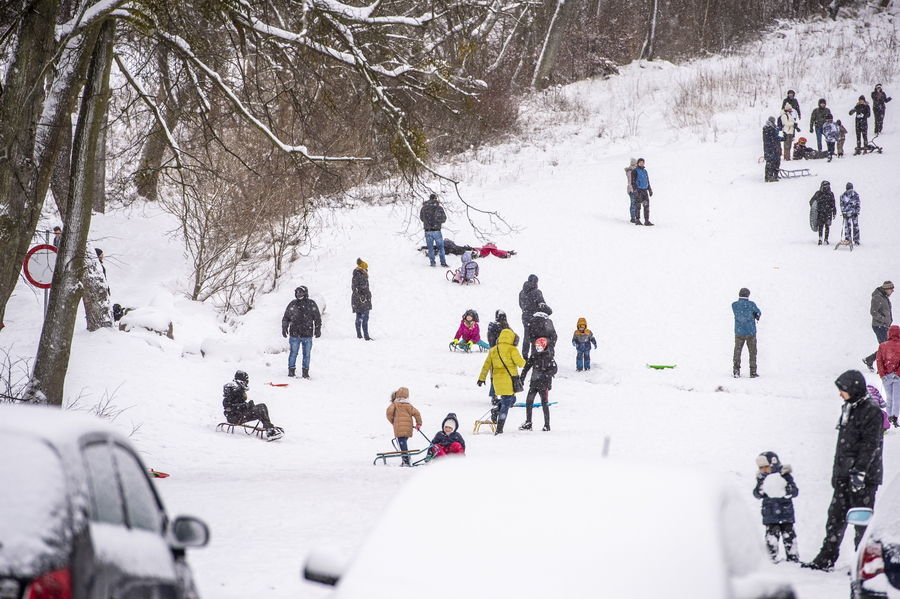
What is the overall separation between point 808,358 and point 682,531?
50.3ft

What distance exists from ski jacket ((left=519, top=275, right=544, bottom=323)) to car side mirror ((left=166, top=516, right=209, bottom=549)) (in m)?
13.2

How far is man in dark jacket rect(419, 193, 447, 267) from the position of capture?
2091 cm

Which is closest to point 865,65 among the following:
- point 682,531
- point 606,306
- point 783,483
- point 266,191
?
point 606,306

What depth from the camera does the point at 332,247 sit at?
989 inches

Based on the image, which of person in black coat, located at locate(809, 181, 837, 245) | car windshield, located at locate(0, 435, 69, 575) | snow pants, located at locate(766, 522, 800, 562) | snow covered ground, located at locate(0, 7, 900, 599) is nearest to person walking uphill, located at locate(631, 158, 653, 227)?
snow covered ground, located at locate(0, 7, 900, 599)

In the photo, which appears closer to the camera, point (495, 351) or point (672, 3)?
point (495, 351)

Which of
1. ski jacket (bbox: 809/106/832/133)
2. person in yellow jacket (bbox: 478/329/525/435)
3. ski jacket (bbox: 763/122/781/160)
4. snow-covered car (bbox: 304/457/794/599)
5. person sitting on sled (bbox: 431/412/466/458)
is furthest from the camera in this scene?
ski jacket (bbox: 809/106/832/133)

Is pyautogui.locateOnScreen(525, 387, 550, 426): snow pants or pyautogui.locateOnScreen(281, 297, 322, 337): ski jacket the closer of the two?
pyautogui.locateOnScreen(525, 387, 550, 426): snow pants

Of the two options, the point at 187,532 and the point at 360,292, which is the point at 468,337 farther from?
the point at 187,532

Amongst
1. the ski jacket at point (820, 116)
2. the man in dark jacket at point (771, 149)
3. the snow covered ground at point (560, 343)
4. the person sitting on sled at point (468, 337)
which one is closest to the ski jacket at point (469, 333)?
the person sitting on sled at point (468, 337)

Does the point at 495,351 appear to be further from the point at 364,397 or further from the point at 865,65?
the point at 865,65

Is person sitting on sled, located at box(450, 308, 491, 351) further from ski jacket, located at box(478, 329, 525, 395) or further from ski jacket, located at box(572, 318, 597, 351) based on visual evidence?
ski jacket, located at box(478, 329, 525, 395)

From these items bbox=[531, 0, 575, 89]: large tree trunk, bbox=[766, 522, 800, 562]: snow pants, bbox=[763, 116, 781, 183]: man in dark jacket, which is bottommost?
bbox=[766, 522, 800, 562]: snow pants

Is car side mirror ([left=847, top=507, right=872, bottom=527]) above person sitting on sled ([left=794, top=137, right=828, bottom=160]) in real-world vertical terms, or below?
below
